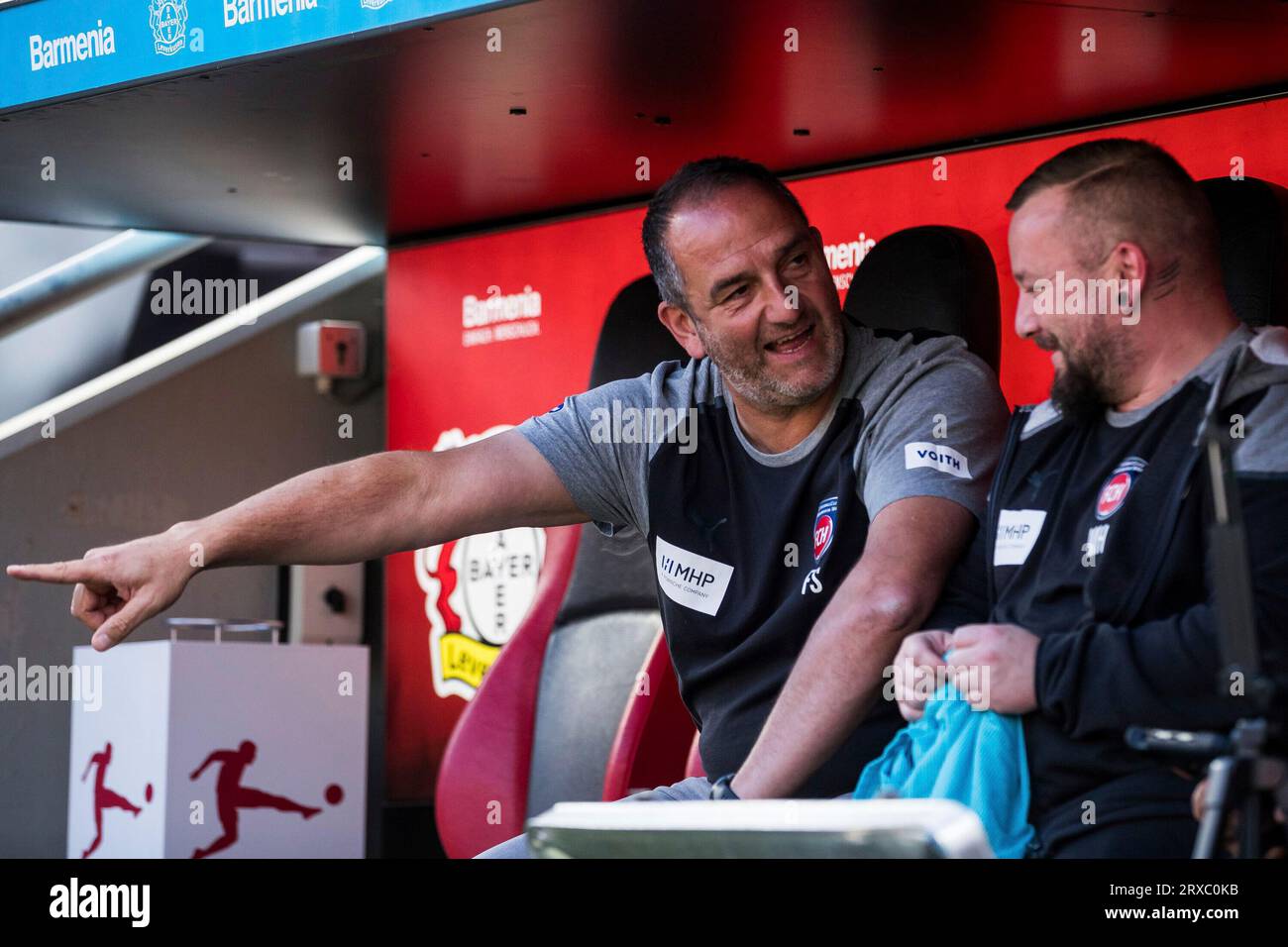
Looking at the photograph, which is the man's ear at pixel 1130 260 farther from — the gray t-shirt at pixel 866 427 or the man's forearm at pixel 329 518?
the man's forearm at pixel 329 518

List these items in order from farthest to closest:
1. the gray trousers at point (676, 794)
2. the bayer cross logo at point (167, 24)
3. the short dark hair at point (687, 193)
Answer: the bayer cross logo at point (167, 24) → the short dark hair at point (687, 193) → the gray trousers at point (676, 794)

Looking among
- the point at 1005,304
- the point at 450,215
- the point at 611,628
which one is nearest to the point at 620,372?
the point at 611,628

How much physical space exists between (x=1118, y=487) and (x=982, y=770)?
28 cm

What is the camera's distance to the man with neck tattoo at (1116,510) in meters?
1.38

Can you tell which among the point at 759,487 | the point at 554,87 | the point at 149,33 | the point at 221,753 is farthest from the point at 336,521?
the point at 221,753

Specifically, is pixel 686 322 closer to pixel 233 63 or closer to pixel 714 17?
pixel 714 17

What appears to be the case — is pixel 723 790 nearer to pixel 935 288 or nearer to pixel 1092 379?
pixel 1092 379

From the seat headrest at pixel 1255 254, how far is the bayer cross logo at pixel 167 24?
5.18 feet

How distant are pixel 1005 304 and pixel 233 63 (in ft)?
4.24

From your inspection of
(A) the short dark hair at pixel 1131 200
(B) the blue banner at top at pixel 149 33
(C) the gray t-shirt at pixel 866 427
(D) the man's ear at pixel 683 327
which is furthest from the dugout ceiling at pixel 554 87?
(A) the short dark hair at pixel 1131 200

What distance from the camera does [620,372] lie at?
2.67 metres

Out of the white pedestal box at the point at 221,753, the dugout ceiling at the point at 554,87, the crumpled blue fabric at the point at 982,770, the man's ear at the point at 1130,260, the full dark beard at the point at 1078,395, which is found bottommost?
the white pedestal box at the point at 221,753

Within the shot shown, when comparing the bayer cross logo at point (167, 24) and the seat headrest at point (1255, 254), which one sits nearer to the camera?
the seat headrest at point (1255, 254)
